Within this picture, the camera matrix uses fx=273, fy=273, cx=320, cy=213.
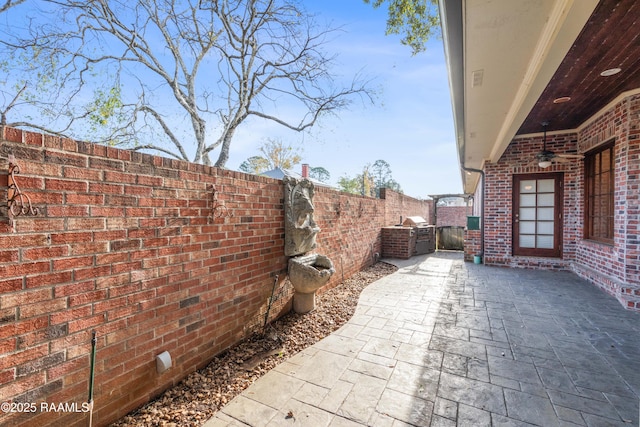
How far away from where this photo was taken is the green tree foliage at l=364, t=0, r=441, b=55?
362 cm

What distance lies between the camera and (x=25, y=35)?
5305mm

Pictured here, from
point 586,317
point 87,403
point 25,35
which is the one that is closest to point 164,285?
point 87,403

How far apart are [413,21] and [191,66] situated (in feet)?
24.5

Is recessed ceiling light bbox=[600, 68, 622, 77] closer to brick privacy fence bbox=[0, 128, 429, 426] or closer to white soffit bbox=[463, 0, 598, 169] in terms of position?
white soffit bbox=[463, 0, 598, 169]

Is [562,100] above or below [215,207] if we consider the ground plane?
above

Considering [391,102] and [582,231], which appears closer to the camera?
[582,231]

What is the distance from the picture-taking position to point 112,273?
1.61 m

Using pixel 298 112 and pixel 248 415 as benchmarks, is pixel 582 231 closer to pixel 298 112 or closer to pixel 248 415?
pixel 248 415

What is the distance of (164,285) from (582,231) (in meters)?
7.23

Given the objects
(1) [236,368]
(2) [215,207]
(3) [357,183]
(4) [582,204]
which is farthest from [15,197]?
(3) [357,183]

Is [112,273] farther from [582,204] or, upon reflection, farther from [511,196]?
[582,204]

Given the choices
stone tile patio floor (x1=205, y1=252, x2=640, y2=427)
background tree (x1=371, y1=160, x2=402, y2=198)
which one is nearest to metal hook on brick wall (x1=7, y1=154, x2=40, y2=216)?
stone tile patio floor (x1=205, y1=252, x2=640, y2=427)

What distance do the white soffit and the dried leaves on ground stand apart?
314cm

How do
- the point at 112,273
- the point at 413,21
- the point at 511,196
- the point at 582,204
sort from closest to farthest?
the point at 112,273, the point at 413,21, the point at 582,204, the point at 511,196
